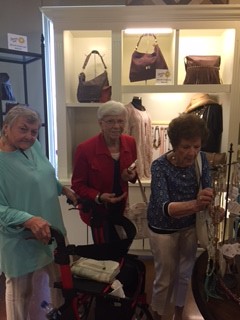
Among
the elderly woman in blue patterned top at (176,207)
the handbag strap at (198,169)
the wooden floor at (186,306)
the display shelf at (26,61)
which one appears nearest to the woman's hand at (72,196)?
the elderly woman in blue patterned top at (176,207)

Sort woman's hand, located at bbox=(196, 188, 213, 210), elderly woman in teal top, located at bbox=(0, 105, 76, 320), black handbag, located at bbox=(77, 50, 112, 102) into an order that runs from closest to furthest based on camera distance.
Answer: woman's hand, located at bbox=(196, 188, 213, 210)
elderly woman in teal top, located at bbox=(0, 105, 76, 320)
black handbag, located at bbox=(77, 50, 112, 102)

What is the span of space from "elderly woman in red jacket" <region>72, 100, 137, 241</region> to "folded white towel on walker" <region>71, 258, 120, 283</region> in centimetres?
39

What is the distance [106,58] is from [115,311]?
240 centimetres

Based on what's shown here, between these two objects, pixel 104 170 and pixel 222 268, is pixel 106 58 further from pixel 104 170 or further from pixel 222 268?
pixel 222 268

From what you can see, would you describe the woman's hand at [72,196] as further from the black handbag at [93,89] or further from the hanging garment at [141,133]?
the black handbag at [93,89]

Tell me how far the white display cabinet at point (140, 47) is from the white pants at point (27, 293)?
115 centimetres

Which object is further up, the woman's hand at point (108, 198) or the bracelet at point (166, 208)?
the bracelet at point (166, 208)

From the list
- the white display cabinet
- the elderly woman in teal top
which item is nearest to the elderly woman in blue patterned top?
the elderly woman in teal top

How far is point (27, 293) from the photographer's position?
160 centimetres

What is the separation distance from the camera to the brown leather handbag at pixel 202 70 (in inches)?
107

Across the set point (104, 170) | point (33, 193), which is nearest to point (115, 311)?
point (33, 193)

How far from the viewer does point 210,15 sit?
252 cm

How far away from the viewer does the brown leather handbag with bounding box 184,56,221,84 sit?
2715mm

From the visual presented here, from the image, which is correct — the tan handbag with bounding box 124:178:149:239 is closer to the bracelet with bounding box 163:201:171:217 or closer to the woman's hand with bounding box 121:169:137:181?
the woman's hand with bounding box 121:169:137:181
